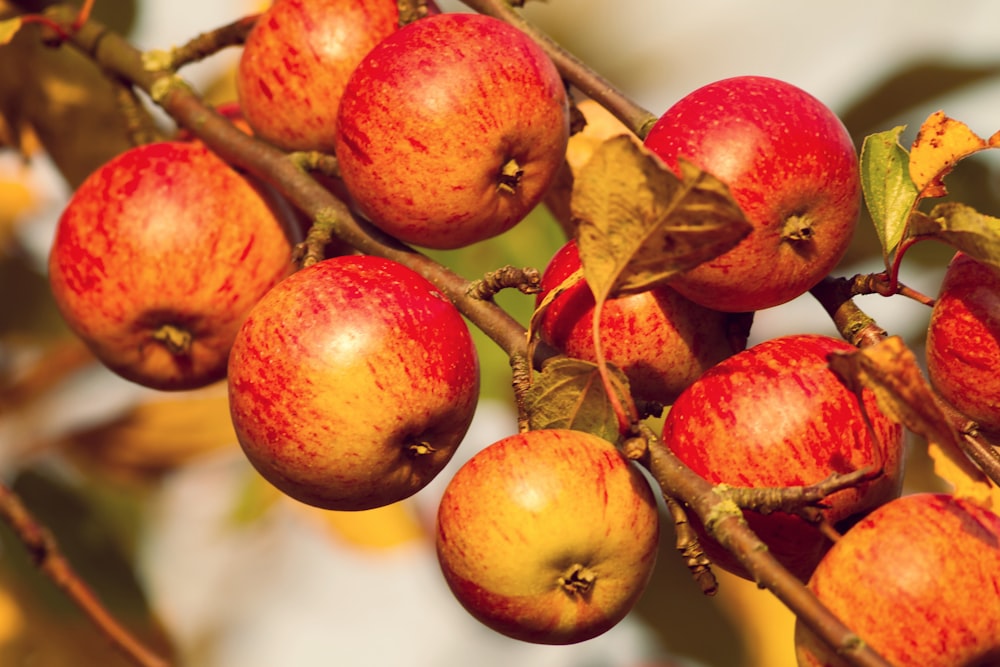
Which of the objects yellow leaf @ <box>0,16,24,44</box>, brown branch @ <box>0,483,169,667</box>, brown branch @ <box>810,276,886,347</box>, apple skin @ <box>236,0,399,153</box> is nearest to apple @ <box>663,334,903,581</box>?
brown branch @ <box>810,276,886,347</box>

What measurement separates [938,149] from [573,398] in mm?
437

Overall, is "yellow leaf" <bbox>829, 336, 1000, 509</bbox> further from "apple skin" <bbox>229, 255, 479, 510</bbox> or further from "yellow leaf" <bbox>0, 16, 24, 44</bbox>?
"yellow leaf" <bbox>0, 16, 24, 44</bbox>

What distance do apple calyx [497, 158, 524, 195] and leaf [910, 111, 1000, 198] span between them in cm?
Answer: 41

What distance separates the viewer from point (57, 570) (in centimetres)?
162

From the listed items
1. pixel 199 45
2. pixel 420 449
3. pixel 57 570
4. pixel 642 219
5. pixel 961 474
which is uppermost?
pixel 642 219

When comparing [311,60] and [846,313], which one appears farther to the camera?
[311,60]

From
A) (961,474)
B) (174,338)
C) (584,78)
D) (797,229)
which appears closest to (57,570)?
(174,338)

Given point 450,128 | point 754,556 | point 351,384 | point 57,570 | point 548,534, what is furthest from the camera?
point 57,570

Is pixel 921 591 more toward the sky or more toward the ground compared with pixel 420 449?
more toward the sky

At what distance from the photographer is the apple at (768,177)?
1.23 metres

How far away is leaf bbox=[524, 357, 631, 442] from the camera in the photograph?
1.16 meters

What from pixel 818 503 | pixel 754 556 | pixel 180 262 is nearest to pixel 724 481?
pixel 818 503

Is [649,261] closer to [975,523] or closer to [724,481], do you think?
[724,481]

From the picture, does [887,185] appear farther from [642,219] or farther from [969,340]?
[642,219]
